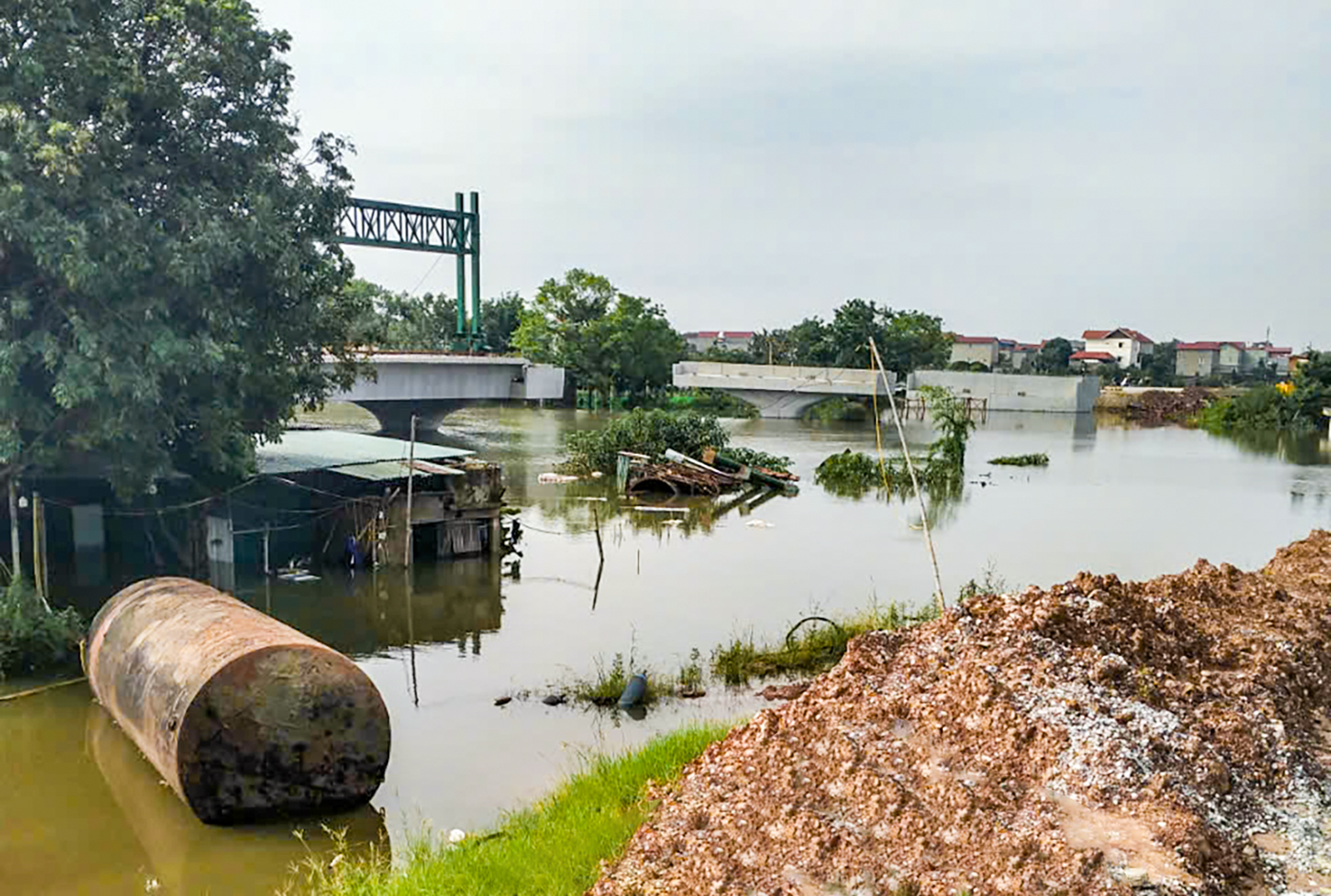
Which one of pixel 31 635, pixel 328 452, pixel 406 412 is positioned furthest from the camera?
pixel 406 412

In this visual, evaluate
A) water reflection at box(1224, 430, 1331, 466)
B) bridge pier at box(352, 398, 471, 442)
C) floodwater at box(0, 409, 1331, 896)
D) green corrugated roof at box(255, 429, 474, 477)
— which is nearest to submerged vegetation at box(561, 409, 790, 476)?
floodwater at box(0, 409, 1331, 896)

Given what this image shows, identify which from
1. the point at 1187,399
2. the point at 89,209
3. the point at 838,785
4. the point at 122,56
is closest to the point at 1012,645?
the point at 838,785

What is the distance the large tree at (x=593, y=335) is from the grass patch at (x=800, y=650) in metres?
46.2

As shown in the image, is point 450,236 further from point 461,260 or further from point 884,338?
point 884,338

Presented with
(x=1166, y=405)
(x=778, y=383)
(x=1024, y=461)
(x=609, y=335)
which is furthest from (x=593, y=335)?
(x=1166, y=405)

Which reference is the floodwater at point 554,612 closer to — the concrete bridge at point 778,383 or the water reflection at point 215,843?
the water reflection at point 215,843

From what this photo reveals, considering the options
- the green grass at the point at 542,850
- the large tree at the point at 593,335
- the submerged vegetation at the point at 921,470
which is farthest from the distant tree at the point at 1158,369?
the green grass at the point at 542,850

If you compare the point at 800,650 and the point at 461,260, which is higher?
the point at 461,260

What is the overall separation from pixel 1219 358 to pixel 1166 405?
177ft

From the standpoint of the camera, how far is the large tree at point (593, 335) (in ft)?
200

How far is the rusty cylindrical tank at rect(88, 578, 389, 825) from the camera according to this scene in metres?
8.41

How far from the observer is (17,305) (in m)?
12.0

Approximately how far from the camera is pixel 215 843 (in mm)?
8539

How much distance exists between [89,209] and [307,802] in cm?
783
